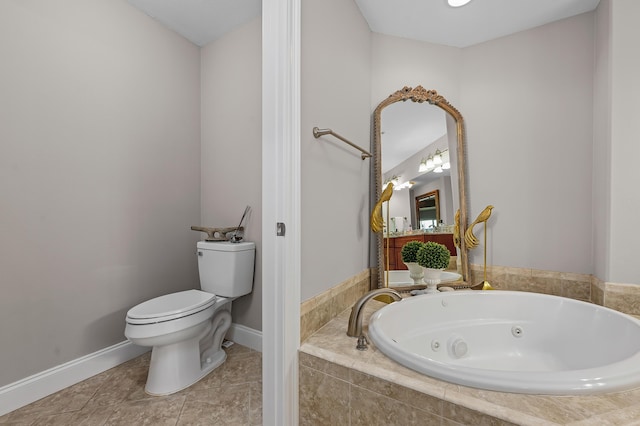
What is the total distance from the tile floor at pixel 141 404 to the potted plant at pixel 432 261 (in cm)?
123

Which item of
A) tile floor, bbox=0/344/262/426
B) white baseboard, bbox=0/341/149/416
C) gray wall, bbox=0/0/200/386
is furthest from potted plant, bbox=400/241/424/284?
white baseboard, bbox=0/341/149/416

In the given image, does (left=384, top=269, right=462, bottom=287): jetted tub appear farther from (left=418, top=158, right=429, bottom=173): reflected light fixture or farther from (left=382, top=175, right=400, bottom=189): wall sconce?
(left=418, top=158, right=429, bottom=173): reflected light fixture

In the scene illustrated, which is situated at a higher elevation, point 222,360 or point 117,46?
point 117,46

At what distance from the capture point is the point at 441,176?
1.99 metres

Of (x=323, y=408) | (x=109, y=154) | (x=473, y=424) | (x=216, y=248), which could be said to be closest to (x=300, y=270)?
(x=323, y=408)

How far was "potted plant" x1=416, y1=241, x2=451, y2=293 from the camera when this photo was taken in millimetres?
1785

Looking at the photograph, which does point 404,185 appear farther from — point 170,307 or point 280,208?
point 170,307

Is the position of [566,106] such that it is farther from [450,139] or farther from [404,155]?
[404,155]

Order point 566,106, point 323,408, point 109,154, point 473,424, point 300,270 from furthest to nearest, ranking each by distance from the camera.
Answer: point 109,154 → point 566,106 → point 300,270 → point 323,408 → point 473,424

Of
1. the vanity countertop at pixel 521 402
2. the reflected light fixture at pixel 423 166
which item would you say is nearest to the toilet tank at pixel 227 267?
the vanity countertop at pixel 521 402

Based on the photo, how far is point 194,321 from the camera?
1652 mm

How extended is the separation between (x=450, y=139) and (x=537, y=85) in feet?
2.01

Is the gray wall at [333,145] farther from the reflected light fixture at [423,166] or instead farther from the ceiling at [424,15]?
the reflected light fixture at [423,166]

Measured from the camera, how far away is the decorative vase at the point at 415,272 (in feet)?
6.14
